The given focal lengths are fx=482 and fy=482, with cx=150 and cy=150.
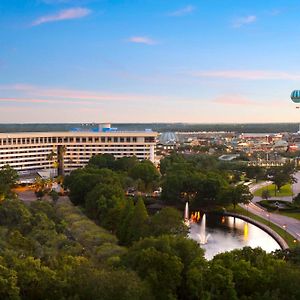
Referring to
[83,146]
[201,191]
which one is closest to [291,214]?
[201,191]

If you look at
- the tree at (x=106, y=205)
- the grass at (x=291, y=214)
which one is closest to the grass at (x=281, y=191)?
the grass at (x=291, y=214)

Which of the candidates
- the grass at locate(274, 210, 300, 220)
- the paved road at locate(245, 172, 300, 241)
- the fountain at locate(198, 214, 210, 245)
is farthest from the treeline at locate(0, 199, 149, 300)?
the grass at locate(274, 210, 300, 220)

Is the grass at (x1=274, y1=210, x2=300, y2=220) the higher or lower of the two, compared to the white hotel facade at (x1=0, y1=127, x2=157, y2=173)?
lower

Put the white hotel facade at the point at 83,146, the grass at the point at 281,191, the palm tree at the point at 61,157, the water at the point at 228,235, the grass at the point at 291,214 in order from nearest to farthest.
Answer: the water at the point at 228,235 → the grass at the point at 291,214 → the grass at the point at 281,191 → the white hotel facade at the point at 83,146 → the palm tree at the point at 61,157

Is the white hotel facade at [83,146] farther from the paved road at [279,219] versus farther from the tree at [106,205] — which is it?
the tree at [106,205]

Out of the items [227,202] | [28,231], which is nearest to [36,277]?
[28,231]

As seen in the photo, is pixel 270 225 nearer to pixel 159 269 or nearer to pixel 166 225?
pixel 166 225

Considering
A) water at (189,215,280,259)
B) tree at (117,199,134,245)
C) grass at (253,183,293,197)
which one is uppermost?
tree at (117,199,134,245)

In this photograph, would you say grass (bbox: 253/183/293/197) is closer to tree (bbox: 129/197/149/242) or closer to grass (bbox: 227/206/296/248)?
grass (bbox: 227/206/296/248)

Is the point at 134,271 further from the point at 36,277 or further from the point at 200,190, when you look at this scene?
the point at 200,190
